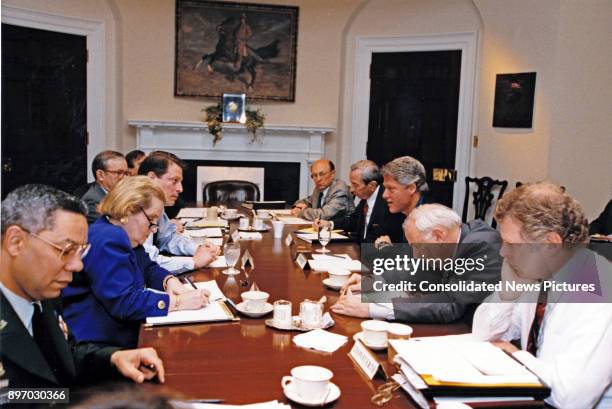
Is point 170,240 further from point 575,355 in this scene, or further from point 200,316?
point 575,355

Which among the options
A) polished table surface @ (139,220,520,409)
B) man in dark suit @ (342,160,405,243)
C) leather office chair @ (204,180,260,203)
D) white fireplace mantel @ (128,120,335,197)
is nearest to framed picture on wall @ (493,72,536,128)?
white fireplace mantel @ (128,120,335,197)

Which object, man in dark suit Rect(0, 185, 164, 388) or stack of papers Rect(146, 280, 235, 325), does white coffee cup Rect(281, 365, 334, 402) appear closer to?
man in dark suit Rect(0, 185, 164, 388)

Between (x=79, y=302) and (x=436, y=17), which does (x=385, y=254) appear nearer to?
(x=79, y=302)

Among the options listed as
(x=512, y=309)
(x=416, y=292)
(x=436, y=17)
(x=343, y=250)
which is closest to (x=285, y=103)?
(x=436, y=17)

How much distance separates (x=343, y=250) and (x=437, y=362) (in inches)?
75.3

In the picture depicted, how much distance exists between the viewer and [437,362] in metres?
1.51

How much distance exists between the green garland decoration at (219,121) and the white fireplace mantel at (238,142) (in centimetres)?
7

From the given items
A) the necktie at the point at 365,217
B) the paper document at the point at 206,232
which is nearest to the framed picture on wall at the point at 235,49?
the necktie at the point at 365,217

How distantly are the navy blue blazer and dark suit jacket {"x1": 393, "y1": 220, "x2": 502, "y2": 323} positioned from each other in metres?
0.86

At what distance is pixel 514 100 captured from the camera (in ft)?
19.2

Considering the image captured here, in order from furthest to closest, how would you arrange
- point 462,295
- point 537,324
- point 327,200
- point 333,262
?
point 327,200 < point 333,262 < point 462,295 < point 537,324

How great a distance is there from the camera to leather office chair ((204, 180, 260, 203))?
582cm

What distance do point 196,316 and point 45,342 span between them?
0.53 m

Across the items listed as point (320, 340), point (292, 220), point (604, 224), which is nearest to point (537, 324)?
point (320, 340)
